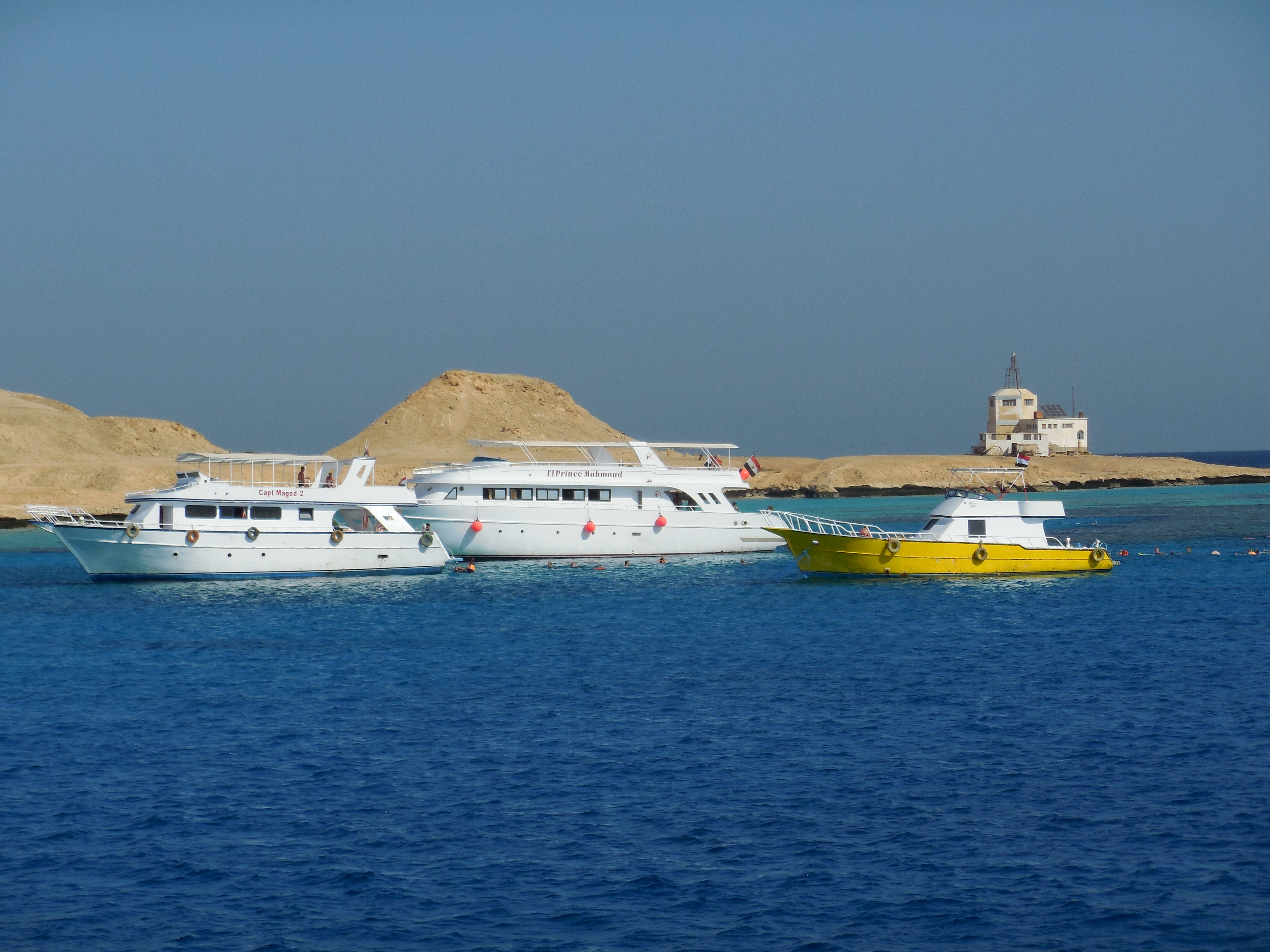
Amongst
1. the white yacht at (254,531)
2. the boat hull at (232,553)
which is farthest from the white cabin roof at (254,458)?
the boat hull at (232,553)

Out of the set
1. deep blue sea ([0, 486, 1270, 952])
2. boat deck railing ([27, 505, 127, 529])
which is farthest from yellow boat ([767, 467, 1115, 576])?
boat deck railing ([27, 505, 127, 529])

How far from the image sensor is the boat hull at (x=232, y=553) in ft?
151

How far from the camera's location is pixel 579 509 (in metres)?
54.9

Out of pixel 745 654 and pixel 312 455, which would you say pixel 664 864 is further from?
pixel 312 455

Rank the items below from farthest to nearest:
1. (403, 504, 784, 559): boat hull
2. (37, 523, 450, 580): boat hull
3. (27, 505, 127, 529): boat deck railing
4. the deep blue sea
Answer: (403, 504, 784, 559): boat hull < (37, 523, 450, 580): boat hull < (27, 505, 127, 529): boat deck railing < the deep blue sea

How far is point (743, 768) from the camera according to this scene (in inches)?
813

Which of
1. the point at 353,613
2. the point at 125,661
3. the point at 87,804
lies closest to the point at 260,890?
the point at 87,804

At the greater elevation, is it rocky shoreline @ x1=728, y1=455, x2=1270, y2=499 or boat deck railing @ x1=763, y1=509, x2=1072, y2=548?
rocky shoreline @ x1=728, y1=455, x2=1270, y2=499

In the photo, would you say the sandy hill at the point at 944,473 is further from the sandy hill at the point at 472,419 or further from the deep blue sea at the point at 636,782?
the deep blue sea at the point at 636,782

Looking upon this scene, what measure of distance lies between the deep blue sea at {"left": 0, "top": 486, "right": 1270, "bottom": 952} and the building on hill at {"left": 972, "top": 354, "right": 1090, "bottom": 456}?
4738 inches

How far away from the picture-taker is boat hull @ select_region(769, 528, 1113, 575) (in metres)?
46.3

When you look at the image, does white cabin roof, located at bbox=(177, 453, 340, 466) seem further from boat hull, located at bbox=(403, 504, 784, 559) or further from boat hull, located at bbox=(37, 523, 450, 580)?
boat hull, located at bbox=(403, 504, 784, 559)

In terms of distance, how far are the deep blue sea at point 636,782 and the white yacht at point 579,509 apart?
15385 mm

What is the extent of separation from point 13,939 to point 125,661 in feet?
57.9
